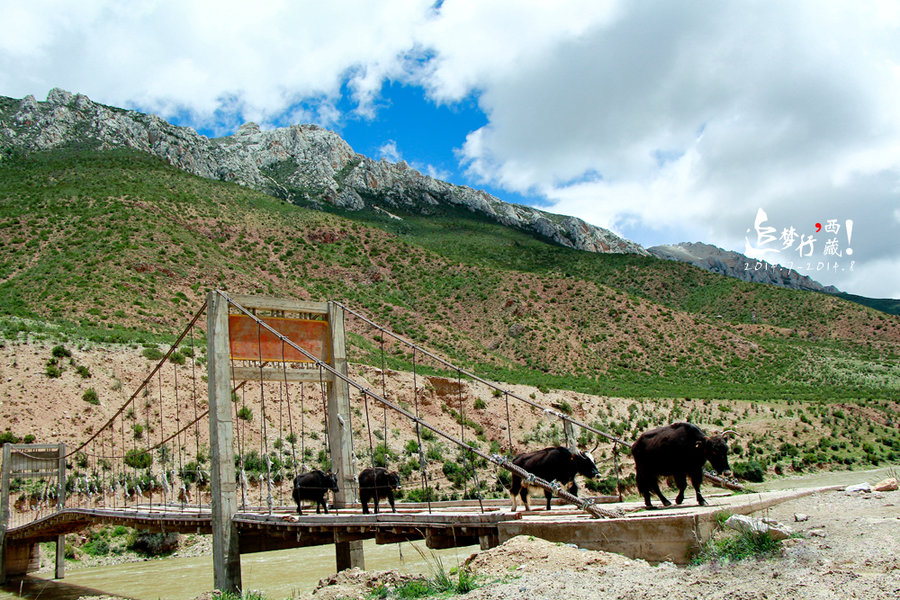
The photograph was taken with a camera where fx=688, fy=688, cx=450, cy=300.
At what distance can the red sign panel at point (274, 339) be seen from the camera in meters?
12.5

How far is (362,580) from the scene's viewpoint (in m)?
7.62

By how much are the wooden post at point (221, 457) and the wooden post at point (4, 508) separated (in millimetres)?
10518

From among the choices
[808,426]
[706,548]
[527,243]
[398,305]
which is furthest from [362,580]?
[527,243]

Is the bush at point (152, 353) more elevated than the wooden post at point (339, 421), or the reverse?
the bush at point (152, 353)

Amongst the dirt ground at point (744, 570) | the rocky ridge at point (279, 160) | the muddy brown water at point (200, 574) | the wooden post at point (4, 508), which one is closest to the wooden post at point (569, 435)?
the dirt ground at point (744, 570)

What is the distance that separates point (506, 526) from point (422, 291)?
152 feet

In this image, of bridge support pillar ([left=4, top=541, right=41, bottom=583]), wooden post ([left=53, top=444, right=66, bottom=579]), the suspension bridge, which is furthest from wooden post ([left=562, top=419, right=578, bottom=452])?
bridge support pillar ([left=4, top=541, right=41, bottom=583])

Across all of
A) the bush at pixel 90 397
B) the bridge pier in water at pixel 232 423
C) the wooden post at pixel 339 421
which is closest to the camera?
the bridge pier in water at pixel 232 423

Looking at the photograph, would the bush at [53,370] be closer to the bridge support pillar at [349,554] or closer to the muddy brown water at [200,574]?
the muddy brown water at [200,574]

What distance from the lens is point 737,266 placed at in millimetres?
143000

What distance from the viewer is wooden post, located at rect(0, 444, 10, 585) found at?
61.1 feet

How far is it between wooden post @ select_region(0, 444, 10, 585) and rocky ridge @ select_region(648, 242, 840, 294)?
12260cm

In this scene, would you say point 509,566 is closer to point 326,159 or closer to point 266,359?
point 266,359

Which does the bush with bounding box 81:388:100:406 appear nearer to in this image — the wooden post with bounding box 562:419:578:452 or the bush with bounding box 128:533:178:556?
the bush with bounding box 128:533:178:556
